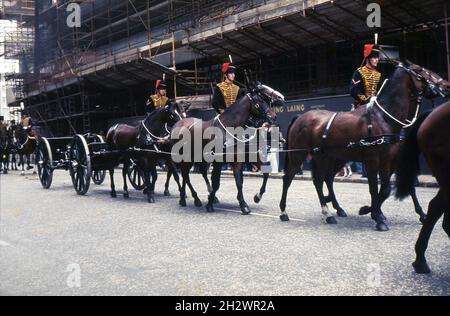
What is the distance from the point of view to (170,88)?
28.6 metres

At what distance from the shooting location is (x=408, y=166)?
5312 millimetres

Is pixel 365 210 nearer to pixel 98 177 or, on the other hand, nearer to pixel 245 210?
pixel 245 210

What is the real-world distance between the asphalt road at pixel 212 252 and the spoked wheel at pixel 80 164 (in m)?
2.49

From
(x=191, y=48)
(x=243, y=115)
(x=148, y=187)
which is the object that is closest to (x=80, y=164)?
(x=148, y=187)

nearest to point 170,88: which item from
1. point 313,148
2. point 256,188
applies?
point 256,188

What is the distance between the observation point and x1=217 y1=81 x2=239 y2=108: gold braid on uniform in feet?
32.3

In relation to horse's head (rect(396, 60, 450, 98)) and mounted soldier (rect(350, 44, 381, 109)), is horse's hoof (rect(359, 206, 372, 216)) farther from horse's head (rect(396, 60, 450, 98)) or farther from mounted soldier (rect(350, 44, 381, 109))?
horse's head (rect(396, 60, 450, 98))

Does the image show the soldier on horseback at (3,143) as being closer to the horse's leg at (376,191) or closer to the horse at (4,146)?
the horse at (4,146)

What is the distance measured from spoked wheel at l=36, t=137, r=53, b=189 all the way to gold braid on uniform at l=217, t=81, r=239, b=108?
632cm

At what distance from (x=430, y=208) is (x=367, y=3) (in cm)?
1293

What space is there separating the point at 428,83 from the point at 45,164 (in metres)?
10.8

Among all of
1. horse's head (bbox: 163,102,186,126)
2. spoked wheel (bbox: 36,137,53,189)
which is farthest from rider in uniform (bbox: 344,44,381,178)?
spoked wheel (bbox: 36,137,53,189)

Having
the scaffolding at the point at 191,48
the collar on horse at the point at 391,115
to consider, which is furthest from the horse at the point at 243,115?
the scaffolding at the point at 191,48
